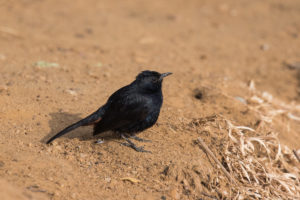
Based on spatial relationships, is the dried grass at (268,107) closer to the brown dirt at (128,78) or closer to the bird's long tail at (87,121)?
the brown dirt at (128,78)

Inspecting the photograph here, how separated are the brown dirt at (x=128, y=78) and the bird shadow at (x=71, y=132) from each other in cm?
1

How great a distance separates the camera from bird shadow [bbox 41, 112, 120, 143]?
194 inches

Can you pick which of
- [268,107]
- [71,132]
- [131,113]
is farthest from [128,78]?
[268,107]

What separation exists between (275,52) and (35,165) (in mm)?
7624

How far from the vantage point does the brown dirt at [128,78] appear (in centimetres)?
421

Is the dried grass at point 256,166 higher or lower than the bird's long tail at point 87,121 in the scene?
lower

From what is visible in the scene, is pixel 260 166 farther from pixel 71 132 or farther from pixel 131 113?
pixel 71 132

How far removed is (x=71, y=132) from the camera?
507cm

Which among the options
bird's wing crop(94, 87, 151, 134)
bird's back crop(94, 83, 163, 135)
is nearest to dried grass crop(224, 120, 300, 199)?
bird's back crop(94, 83, 163, 135)

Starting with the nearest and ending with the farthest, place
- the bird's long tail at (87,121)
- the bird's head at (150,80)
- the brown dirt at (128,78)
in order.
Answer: the brown dirt at (128,78) < the bird's long tail at (87,121) < the bird's head at (150,80)

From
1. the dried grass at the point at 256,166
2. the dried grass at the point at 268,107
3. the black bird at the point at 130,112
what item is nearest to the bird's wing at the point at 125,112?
the black bird at the point at 130,112

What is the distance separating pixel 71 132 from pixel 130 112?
98 cm

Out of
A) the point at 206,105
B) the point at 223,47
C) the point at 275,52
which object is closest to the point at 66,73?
the point at 206,105

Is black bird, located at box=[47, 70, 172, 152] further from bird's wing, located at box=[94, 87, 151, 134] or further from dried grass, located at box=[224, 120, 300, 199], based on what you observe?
dried grass, located at box=[224, 120, 300, 199]
